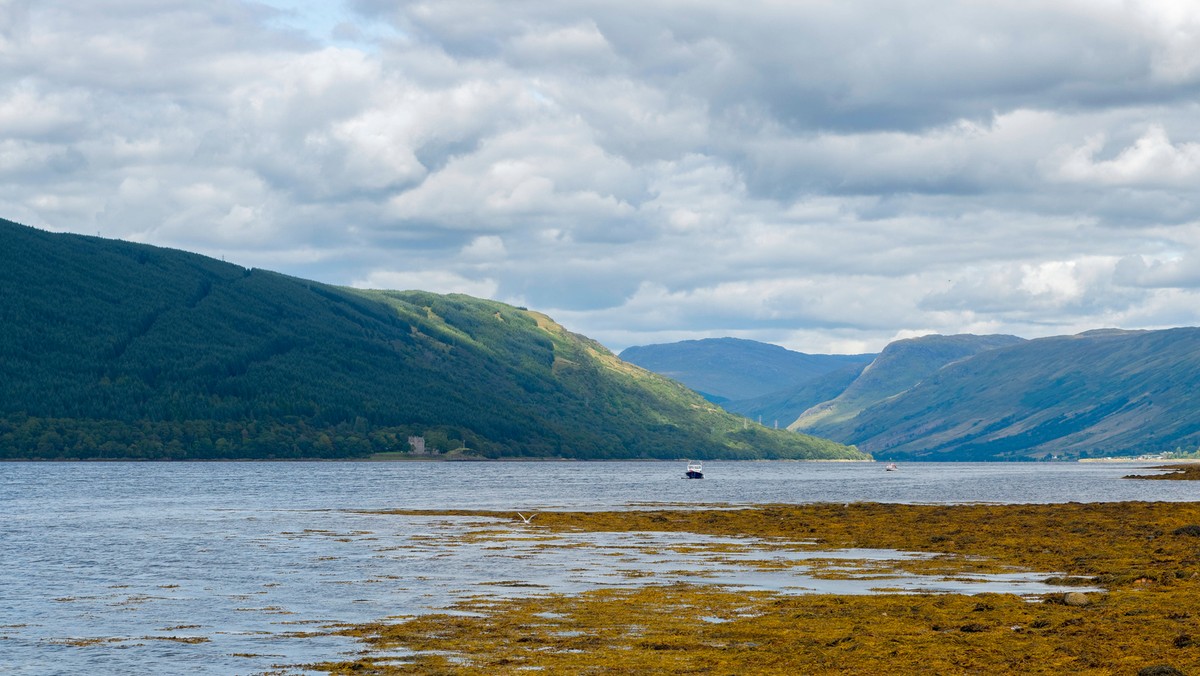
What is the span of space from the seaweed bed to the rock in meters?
0.11

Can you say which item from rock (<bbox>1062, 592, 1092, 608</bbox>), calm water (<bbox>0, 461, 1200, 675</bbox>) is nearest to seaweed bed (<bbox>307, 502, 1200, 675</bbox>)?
rock (<bbox>1062, 592, 1092, 608</bbox>)

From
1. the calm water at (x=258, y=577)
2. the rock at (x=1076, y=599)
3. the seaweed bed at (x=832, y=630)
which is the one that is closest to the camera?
the seaweed bed at (x=832, y=630)

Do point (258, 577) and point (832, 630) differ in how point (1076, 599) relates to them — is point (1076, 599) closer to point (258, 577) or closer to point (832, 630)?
point (832, 630)

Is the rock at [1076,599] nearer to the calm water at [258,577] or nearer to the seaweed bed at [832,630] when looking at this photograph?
the seaweed bed at [832,630]

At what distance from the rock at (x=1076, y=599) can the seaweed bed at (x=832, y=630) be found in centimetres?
11

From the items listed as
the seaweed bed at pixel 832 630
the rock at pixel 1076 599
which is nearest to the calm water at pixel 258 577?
the seaweed bed at pixel 832 630

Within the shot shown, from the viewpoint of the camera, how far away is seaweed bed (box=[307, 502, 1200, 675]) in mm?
35375

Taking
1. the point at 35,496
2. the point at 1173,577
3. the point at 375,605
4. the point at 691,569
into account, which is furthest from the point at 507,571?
the point at 35,496

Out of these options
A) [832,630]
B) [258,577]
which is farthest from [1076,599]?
[258,577]

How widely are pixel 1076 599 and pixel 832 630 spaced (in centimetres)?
1108

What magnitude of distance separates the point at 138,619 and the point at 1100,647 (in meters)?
34.8

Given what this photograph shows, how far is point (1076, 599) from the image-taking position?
46.1m

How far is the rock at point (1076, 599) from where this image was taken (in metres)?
45.6

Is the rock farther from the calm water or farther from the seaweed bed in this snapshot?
the calm water
